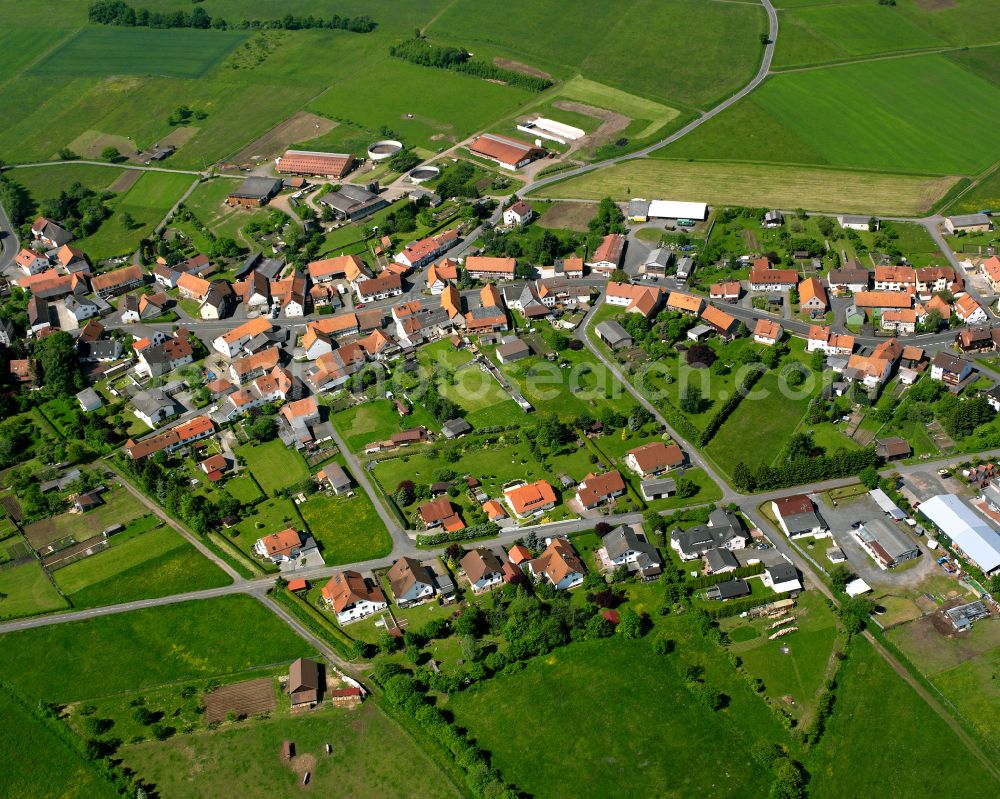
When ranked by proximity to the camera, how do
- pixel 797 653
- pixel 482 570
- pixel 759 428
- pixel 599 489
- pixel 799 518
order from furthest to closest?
pixel 759 428 < pixel 599 489 < pixel 799 518 < pixel 482 570 < pixel 797 653

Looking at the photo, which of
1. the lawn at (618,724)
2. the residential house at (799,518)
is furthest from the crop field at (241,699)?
the residential house at (799,518)

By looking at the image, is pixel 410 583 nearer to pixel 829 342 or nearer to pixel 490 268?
pixel 490 268

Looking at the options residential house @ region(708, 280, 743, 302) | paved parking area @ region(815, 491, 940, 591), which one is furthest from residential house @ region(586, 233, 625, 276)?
paved parking area @ region(815, 491, 940, 591)

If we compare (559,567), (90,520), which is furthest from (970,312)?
(90,520)

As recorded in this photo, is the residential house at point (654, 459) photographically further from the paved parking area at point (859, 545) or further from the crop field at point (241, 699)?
A: the crop field at point (241, 699)

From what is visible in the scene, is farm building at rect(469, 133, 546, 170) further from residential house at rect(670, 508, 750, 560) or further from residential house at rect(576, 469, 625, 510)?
residential house at rect(670, 508, 750, 560)

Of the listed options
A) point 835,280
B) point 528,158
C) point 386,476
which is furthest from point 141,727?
point 528,158

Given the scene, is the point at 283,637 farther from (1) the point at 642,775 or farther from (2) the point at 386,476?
(1) the point at 642,775

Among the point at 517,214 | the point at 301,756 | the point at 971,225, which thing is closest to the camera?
the point at 301,756
